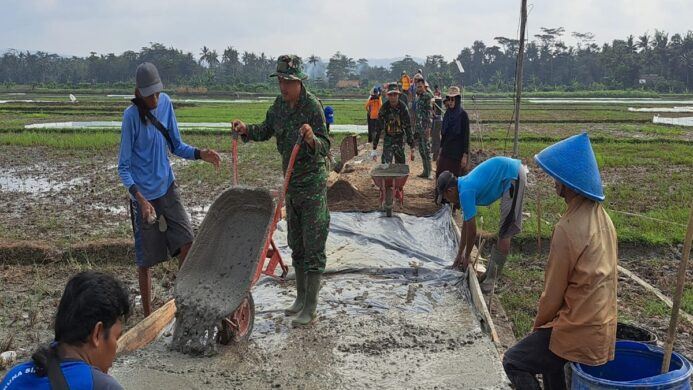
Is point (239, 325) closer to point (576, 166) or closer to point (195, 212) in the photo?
point (576, 166)

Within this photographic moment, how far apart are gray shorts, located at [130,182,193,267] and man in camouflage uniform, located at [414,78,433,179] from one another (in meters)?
6.46

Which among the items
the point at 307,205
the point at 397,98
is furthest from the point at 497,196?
the point at 397,98

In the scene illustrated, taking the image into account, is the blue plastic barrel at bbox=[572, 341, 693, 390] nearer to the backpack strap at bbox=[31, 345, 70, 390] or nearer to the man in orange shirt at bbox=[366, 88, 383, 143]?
the backpack strap at bbox=[31, 345, 70, 390]

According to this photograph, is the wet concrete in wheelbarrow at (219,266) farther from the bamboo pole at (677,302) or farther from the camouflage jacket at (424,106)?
the camouflage jacket at (424,106)

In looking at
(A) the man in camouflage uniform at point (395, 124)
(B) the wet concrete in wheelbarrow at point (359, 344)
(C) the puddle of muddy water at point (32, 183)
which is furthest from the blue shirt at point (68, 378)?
(C) the puddle of muddy water at point (32, 183)

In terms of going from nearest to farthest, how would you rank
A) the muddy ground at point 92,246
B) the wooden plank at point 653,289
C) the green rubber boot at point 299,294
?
1. the green rubber boot at point 299,294
2. the muddy ground at point 92,246
3. the wooden plank at point 653,289

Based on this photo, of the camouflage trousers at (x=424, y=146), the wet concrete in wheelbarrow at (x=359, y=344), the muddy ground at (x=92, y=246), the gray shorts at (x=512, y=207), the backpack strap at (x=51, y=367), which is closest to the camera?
the backpack strap at (x=51, y=367)

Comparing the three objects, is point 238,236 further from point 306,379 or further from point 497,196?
point 497,196

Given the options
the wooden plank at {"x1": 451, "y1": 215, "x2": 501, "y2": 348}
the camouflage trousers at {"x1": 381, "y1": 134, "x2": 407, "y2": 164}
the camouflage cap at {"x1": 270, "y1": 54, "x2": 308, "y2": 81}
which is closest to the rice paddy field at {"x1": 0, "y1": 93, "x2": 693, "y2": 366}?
the wooden plank at {"x1": 451, "y1": 215, "x2": 501, "y2": 348}

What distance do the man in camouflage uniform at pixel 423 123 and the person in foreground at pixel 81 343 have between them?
29.4 feet

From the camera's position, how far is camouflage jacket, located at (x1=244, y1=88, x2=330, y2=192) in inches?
175

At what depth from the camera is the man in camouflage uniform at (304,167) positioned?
4414 mm

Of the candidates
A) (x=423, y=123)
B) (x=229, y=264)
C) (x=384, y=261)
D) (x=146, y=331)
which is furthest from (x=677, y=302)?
(x=423, y=123)

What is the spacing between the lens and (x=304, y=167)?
446cm
